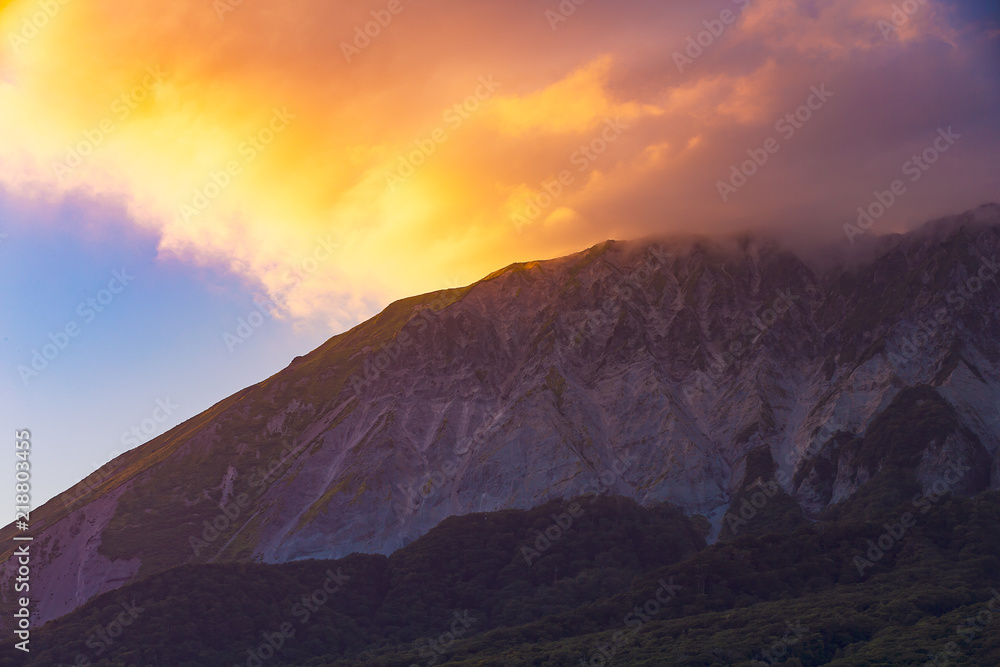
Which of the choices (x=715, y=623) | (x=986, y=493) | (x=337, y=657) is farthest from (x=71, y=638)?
(x=986, y=493)

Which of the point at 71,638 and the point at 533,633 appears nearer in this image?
the point at 533,633

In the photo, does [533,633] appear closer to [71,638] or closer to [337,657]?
[337,657]

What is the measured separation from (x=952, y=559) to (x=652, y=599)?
50.2 metres

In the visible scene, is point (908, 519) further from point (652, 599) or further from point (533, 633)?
point (533, 633)

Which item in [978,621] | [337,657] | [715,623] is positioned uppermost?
[337,657]

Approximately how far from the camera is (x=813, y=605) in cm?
16800

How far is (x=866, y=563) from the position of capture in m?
184

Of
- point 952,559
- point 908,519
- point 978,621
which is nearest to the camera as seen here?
point 978,621

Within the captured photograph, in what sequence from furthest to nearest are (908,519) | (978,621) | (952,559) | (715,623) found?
(908,519)
(952,559)
(715,623)
(978,621)

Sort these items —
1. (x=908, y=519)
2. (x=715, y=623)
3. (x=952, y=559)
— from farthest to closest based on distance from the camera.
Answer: (x=908, y=519) < (x=952, y=559) < (x=715, y=623)

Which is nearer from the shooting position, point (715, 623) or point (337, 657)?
point (715, 623)

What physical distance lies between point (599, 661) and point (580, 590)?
39.1m

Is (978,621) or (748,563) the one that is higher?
(748,563)

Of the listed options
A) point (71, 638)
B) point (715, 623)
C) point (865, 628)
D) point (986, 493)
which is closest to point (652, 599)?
point (715, 623)
